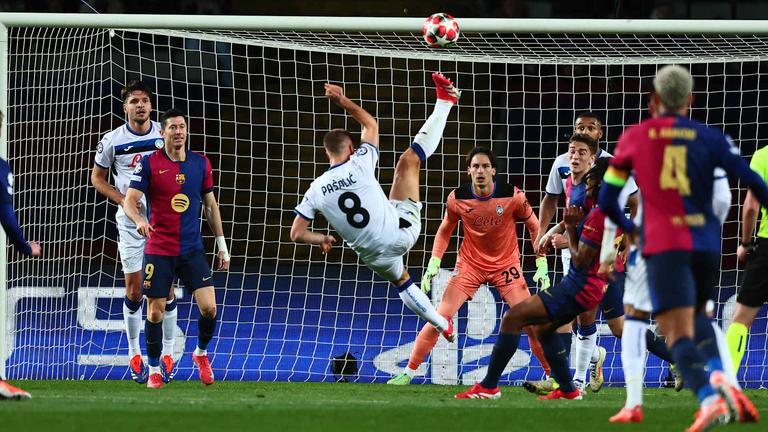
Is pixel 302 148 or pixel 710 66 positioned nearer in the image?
pixel 302 148

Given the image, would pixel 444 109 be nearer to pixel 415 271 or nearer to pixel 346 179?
pixel 346 179

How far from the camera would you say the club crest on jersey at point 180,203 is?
9352 millimetres

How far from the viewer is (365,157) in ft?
28.7

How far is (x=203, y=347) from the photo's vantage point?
959 centimetres

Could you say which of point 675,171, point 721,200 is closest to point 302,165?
point 721,200

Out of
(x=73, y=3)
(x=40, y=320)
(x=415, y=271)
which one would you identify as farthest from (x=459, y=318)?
(x=73, y=3)

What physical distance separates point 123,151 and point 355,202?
2526mm

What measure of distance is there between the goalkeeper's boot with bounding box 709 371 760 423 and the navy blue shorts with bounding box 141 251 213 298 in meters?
4.71

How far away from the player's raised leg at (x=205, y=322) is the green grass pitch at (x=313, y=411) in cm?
44

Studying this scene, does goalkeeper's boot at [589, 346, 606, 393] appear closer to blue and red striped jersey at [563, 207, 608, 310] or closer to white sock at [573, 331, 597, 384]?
white sock at [573, 331, 597, 384]

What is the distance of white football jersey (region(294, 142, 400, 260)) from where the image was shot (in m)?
8.63

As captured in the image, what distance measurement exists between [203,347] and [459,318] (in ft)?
9.46

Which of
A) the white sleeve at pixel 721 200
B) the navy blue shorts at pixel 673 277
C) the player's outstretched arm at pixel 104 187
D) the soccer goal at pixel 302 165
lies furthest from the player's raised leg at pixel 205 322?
the navy blue shorts at pixel 673 277

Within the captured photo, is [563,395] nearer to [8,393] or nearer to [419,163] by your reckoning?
[419,163]
